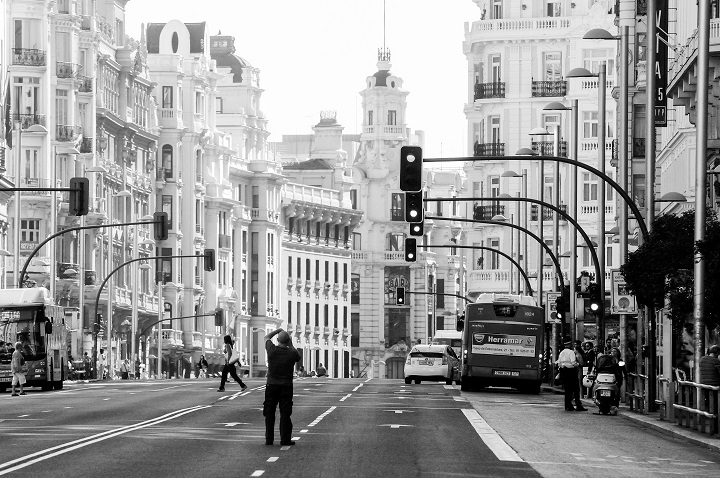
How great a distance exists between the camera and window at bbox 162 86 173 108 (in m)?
120

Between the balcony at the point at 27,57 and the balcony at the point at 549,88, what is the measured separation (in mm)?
29847

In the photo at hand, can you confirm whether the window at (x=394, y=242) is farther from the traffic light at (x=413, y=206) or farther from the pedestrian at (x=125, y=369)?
the traffic light at (x=413, y=206)

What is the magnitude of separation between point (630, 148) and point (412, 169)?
35.0 metres

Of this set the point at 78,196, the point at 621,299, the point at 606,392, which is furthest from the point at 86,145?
the point at 606,392

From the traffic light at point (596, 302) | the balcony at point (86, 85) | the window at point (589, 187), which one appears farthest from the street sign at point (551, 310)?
the balcony at point (86, 85)

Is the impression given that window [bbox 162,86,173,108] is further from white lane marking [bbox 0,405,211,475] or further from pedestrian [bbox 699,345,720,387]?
pedestrian [bbox 699,345,720,387]

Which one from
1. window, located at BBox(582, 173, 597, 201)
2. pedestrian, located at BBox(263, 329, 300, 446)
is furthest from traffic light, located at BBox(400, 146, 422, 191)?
window, located at BBox(582, 173, 597, 201)

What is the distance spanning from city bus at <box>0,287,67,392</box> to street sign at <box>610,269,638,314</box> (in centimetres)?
2101

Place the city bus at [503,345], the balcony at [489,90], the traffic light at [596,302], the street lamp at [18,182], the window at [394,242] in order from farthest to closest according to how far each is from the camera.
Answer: the window at [394,242] < the balcony at [489,90] < the street lamp at [18,182] < the city bus at [503,345] < the traffic light at [596,302]

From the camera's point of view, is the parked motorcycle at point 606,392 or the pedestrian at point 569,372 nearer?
the parked motorcycle at point 606,392

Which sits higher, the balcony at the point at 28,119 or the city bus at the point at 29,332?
the balcony at the point at 28,119

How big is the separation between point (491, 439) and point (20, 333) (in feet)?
102

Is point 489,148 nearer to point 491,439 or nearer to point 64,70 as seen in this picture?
point 64,70

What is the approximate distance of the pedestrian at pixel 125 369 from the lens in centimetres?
9169
